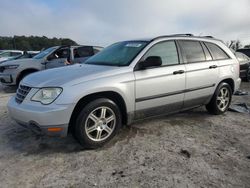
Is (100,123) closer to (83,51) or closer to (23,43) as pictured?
(83,51)

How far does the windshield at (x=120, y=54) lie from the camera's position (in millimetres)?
4230

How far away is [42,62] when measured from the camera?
31.2ft

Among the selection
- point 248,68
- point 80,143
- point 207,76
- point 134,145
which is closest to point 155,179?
point 134,145

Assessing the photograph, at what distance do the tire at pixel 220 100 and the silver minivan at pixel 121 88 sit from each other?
0.08 feet

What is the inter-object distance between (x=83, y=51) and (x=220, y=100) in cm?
622

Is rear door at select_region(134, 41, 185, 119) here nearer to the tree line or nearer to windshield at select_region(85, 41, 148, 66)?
windshield at select_region(85, 41, 148, 66)

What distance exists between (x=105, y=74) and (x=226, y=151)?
80.6 inches

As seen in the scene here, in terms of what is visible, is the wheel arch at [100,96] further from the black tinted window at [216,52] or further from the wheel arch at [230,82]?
the wheel arch at [230,82]

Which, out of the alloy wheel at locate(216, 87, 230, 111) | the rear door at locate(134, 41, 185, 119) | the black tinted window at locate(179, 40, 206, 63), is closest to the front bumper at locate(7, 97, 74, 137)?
the rear door at locate(134, 41, 185, 119)

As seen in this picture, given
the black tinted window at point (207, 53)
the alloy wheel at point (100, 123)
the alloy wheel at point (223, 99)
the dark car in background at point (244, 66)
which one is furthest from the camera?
the dark car in background at point (244, 66)

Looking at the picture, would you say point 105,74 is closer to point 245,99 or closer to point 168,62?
point 168,62

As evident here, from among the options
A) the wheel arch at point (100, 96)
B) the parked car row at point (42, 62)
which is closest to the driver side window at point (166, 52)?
the wheel arch at point (100, 96)

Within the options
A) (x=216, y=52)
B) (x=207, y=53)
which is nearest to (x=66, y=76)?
(x=207, y=53)

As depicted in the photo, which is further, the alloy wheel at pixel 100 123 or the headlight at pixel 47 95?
the alloy wheel at pixel 100 123
